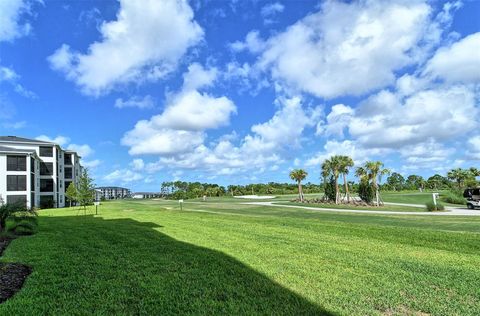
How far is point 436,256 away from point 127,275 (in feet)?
23.4

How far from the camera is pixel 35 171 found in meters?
50.5

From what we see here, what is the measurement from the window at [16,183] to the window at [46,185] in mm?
9101

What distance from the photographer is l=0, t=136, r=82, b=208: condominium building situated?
4547 cm

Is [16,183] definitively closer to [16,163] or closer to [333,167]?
[16,163]

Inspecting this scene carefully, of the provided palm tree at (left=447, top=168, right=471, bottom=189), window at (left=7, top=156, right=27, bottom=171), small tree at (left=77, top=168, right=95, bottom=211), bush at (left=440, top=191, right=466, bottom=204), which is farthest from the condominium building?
palm tree at (left=447, top=168, right=471, bottom=189)

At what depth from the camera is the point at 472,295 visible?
18.0ft

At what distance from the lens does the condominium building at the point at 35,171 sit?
45.5 meters

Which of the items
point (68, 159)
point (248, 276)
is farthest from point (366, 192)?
point (68, 159)

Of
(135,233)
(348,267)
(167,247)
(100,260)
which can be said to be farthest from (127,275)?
(135,233)

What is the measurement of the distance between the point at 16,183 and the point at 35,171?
4763 millimetres

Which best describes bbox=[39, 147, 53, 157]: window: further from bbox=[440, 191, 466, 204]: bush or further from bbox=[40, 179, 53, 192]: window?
bbox=[440, 191, 466, 204]: bush

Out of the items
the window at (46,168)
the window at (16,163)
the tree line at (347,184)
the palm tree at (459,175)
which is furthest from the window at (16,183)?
the palm tree at (459,175)

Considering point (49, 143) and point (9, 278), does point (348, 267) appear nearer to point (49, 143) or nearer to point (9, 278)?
point (9, 278)

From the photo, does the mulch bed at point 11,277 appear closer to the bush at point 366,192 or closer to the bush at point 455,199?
the bush at point 366,192
